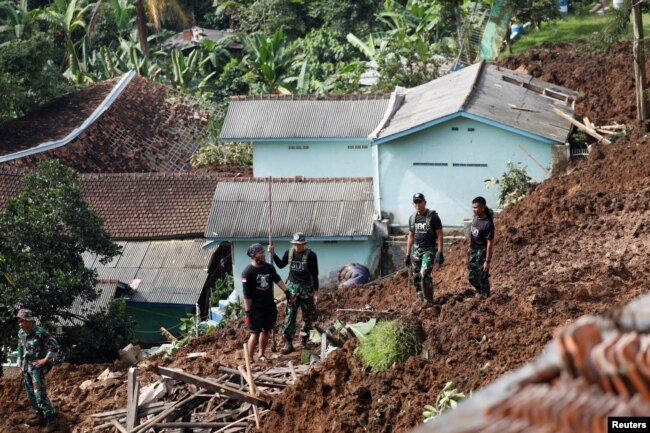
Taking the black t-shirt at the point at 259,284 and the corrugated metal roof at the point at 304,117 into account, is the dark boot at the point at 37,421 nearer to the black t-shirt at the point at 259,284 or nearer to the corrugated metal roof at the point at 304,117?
the black t-shirt at the point at 259,284

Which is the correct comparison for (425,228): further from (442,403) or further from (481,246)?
(442,403)

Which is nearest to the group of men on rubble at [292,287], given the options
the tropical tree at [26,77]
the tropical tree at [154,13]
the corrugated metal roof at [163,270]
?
the corrugated metal roof at [163,270]

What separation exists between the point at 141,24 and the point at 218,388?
1301 inches

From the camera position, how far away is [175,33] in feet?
168

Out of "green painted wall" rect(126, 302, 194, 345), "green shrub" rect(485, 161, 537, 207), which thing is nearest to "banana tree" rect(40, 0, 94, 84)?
"green painted wall" rect(126, 302, 194, 345)

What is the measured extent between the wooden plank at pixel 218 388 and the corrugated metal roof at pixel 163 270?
51.8 feet

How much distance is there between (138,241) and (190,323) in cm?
681

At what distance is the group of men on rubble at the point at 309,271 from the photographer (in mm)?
12969

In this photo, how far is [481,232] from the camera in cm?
1289

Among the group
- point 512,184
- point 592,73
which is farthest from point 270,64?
point 512,184

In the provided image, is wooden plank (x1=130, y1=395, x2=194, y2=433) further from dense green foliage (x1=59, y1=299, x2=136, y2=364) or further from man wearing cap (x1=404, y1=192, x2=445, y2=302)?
dense green foliage (x1=59, y1=299, x2=136, y2=364)

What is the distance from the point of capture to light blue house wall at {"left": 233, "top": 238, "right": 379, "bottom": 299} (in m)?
25.6

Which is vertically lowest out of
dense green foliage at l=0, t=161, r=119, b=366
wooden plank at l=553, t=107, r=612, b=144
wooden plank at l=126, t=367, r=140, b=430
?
dense green foliage at l=0, t=161, r=119, b=366

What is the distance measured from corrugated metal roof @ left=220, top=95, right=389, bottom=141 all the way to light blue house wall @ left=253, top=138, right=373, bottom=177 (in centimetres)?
34
